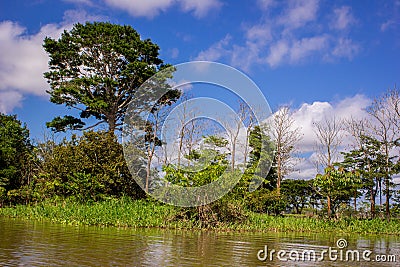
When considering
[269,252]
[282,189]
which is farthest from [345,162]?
[269,252]

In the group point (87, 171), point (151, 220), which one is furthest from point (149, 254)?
point (87, 171)

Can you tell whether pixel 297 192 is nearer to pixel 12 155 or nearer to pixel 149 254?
pixel 12 155

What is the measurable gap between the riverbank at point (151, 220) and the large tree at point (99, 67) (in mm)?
5557

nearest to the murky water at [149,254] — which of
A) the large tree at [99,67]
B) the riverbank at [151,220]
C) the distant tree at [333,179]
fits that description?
the riverbank at [151,220]

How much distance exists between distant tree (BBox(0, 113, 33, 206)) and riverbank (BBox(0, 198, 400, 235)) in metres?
4.13

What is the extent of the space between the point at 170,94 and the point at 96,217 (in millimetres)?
8852

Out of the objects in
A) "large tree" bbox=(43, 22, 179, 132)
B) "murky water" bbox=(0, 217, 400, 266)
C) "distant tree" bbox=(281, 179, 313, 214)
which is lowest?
"murky water" bbox=(0, 217, 400, 266)

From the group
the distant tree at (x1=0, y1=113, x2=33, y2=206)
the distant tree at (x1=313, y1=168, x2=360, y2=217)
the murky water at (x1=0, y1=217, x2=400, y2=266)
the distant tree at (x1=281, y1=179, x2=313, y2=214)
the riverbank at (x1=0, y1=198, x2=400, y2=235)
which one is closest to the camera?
the murky water at (x1=0, y1=217, x2=400, y2=266)

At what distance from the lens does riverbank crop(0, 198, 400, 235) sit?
36.4 feet

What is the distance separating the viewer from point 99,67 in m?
19.0

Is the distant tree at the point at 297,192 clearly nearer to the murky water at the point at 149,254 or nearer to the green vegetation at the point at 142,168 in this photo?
the green vegetation at the point at 142,168

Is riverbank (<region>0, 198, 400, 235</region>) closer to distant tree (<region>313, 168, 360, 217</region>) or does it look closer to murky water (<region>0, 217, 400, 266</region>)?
distant tree (<region>313, 168, 360, 217</region>)

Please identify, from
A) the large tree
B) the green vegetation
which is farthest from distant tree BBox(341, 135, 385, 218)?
the large tree

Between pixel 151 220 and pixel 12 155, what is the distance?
1058 centimetres
